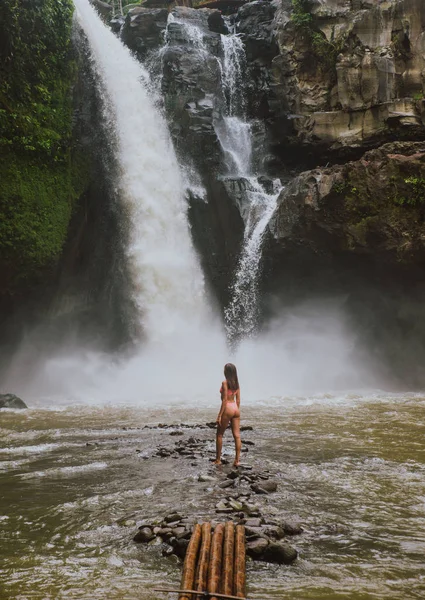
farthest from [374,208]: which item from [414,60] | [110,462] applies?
[110,462]

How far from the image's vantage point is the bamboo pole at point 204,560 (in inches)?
133

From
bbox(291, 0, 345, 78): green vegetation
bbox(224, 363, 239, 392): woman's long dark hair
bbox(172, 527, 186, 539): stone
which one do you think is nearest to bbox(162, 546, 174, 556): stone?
bbox(172, 527, 186, 539): stone

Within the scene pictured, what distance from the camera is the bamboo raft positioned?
331 centimetres

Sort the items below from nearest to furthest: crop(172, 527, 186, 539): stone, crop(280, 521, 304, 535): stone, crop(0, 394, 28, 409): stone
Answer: crop(172, 527, 186, 539): stone < crop(280, 521, 304, 535): stone < crop(0, 394, 28, 409): stone

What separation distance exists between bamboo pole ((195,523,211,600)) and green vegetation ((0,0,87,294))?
631 inches

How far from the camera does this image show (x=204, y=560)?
11.9 ft

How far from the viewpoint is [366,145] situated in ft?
67.8

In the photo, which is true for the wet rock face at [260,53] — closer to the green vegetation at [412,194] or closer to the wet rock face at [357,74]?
the wet rock face at [357,74]

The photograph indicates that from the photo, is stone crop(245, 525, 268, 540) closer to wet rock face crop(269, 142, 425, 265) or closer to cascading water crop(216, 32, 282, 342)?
wet rock face crop(269, 142, 425, 265)

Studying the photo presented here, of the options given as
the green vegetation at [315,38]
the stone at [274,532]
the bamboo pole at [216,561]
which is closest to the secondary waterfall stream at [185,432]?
the stone at [274,532]

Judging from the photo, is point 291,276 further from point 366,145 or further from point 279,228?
point 366,145

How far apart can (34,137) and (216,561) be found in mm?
18309

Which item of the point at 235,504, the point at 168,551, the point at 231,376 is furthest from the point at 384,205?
the point at 168,551

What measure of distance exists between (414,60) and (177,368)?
15.4 metres
